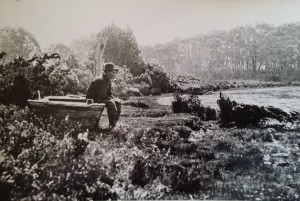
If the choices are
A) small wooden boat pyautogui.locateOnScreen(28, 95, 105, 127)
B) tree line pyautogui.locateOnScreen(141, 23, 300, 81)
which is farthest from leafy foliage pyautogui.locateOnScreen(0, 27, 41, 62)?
tree line pyautogui.locateOnScreen(141, 23, 300, 81)

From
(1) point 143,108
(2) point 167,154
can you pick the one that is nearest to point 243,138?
(2) point 167,154

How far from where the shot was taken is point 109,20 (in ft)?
13.7

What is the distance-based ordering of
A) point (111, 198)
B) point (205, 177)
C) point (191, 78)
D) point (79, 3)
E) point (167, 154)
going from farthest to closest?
point (191, 78), point (79, 3), point (167, 154), point (205, 177), point (111, 198)

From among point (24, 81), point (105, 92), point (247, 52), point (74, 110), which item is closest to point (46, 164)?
point (74, 110)

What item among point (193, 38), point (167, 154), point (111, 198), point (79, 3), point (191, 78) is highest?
point (79, 3)

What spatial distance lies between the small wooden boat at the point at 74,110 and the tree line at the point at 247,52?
117 centimetres

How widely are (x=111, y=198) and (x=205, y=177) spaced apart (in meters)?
0.92

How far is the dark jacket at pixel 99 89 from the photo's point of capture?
12.7ft

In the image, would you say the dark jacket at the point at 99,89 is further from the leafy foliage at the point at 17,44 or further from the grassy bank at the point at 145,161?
the leafy foliage at the point at 17,44

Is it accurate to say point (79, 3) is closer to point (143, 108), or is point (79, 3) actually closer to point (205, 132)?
point (143, 108)

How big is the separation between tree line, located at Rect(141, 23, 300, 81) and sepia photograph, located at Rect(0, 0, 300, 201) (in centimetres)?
2

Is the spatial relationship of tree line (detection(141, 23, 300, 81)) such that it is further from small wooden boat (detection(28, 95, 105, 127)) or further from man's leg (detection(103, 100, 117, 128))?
small wooden boat (detection(28, 95, 105, 127))

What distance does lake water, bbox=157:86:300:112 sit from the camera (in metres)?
4.13

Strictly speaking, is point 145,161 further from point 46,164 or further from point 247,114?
point 247,114
